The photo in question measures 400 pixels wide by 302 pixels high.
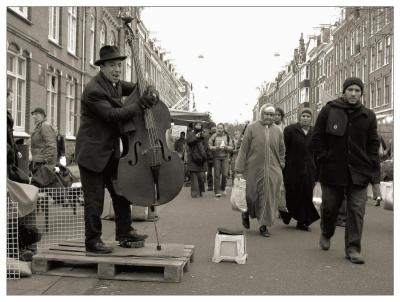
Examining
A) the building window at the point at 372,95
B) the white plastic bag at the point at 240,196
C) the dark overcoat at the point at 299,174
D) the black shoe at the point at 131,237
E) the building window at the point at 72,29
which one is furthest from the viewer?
the building window at the point at 372,95

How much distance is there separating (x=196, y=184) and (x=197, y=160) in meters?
0.63

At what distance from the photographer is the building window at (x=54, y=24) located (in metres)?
20.6

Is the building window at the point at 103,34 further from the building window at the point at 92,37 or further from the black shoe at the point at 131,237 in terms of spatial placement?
the black shoe at the point at 131,237

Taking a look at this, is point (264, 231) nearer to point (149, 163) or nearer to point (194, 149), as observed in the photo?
point (149, 163)

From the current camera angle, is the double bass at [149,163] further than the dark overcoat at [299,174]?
No

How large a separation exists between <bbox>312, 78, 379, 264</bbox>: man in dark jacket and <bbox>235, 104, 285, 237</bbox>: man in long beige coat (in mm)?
1504

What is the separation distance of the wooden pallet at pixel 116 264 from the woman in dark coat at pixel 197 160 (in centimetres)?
823

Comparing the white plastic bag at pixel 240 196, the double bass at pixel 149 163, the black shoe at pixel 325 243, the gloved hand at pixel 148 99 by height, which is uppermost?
the gloved hand at pixel 148 99

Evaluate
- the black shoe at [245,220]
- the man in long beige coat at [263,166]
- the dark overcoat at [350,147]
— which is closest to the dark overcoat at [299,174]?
the man in long beige coat at [263,166]

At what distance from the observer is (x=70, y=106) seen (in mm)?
23344

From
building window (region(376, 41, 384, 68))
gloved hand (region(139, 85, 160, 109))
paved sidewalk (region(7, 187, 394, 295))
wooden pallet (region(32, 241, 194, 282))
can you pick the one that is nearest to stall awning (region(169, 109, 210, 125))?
→ paved sidewalk (region(7, 187, 394, 295))

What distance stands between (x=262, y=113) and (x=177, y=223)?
2.34m
